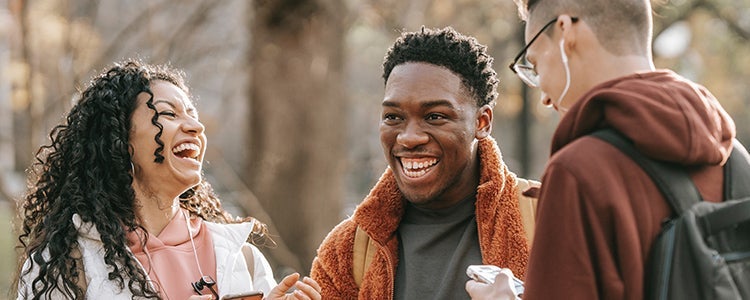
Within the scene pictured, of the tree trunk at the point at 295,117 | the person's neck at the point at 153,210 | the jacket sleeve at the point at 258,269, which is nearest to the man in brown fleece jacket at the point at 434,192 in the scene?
the jacket sleeve at the point at 258,269

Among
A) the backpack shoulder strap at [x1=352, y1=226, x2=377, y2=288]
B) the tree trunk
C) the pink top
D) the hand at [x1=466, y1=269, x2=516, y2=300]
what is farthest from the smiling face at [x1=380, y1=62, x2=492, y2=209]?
the tree trunk

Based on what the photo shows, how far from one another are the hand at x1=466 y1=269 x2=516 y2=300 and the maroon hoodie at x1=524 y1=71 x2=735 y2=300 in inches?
13.3

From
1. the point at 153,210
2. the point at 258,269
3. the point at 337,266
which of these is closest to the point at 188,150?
the point at 153,210

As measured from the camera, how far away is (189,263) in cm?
365

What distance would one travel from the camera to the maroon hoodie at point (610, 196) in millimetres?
2229

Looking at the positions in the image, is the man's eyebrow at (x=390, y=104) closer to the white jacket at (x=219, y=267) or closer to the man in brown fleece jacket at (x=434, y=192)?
the man in brown fleece jacket at (x=434, y=192)

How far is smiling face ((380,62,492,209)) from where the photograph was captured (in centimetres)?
363

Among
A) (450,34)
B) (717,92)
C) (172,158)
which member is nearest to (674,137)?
(450,34)

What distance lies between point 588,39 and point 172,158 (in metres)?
1.79

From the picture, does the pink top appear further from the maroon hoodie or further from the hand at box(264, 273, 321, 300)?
the maroon hoodie

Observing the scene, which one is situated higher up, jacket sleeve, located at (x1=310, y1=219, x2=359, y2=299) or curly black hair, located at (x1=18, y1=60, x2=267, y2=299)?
curly black hair, located at (x1=18, y1=60, x2=267, y2=299)

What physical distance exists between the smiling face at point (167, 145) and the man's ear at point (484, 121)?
43.3 inches

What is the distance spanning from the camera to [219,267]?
3678mm

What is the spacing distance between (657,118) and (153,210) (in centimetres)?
213
